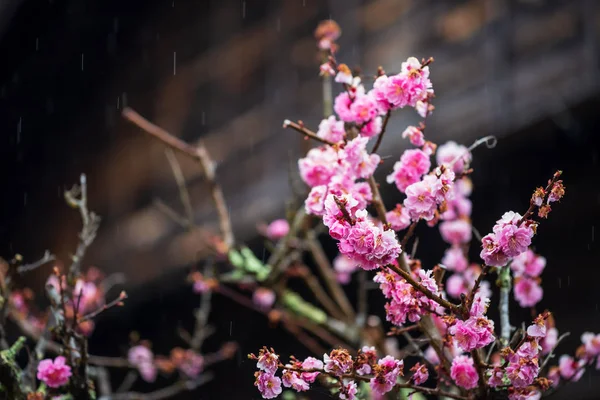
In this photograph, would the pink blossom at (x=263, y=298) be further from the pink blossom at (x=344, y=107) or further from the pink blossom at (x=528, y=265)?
the pink blossom at (x=344, y=107)

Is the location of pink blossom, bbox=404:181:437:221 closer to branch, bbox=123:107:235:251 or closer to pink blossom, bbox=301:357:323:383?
pink blossom, bbox=301:357:323:383

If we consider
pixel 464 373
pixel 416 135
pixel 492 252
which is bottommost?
pixel 464 373

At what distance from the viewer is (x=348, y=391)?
7.36 ft

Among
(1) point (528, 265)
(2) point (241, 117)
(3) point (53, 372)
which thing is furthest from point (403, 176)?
(2) point (241, 117)

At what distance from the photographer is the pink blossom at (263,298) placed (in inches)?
213

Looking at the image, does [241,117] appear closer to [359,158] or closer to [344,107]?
[344,107]

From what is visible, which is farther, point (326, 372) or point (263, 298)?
point (263, 298)

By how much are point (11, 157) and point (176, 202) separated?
4029mm

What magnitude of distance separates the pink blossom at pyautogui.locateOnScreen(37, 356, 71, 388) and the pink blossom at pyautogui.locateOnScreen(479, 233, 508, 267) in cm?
187

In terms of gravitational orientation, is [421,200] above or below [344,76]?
below

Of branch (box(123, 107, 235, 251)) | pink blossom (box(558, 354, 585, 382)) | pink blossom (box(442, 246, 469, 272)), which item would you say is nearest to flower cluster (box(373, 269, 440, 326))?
pink blossom (box(558, 354, 585, 382))

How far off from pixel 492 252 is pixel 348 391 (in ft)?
2.29

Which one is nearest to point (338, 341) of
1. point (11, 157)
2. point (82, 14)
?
point (82, 14)

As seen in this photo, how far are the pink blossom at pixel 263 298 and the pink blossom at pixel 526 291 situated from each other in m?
2.61
